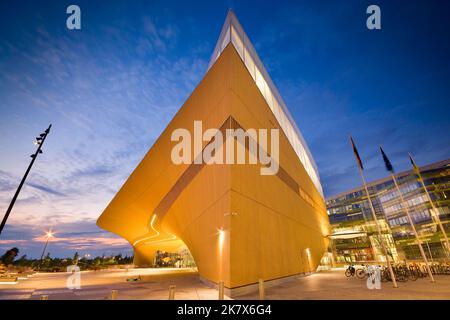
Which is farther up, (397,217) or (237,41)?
(237,41)

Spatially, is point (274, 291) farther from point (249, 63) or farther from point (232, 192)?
point (249, 63)

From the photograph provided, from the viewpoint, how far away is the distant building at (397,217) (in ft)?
155

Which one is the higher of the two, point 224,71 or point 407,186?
point 407,186

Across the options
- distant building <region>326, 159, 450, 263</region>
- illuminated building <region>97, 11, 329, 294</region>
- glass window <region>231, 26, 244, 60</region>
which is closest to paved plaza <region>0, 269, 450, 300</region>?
illuminated building <region>97, 11, 329, 294</region>

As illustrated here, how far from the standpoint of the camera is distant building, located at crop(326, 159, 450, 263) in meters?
47.3

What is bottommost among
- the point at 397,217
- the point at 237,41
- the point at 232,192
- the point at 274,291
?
the point at 274,291

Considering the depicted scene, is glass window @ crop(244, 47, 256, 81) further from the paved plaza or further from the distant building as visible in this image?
the distant building

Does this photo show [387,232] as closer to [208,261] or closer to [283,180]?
[283,180]

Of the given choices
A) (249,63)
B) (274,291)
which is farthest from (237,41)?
(274,291)

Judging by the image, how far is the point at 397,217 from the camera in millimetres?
55938

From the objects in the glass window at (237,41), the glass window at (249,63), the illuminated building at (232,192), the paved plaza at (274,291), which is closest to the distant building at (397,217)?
the illuminated building at (232,192)

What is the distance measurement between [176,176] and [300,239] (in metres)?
13.8
